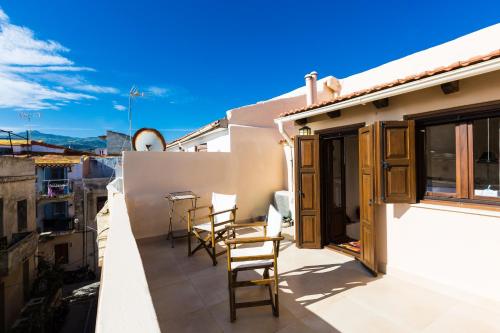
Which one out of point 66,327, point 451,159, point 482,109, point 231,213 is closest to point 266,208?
point 231,213

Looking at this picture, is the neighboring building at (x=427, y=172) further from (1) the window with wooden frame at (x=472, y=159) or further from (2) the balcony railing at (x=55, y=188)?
(2) the balcony railing at (x=55, y=188)

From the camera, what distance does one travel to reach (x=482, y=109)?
9.55ft

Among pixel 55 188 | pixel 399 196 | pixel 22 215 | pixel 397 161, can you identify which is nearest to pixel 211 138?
pixel 397 161

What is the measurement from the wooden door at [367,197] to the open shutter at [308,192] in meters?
0.96

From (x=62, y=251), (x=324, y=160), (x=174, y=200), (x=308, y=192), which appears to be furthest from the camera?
(x=62, y=251)

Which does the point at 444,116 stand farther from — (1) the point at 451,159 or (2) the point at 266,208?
(2) the point at 266,208

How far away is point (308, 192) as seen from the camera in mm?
5035

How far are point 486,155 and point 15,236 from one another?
15.6 meters

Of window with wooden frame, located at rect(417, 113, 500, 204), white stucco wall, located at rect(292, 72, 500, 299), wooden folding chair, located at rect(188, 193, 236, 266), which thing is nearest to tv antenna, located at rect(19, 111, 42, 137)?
wooden folding chair, located at rect(188, 193, 236, 266)

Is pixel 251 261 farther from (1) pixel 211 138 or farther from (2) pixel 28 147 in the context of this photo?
(2) pixel 28 147

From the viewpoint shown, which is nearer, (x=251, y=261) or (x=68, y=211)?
(x=251, y=261)

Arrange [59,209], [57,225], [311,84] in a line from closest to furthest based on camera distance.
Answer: [311,84] → [57,225] → [59,209]

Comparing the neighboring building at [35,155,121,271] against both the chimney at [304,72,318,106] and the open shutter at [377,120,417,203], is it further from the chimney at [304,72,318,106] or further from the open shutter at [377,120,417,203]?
the open shutter at [377,120,417,203]

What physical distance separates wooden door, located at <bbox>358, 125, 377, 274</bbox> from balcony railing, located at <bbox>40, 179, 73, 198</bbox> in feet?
73.2
